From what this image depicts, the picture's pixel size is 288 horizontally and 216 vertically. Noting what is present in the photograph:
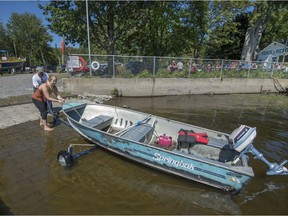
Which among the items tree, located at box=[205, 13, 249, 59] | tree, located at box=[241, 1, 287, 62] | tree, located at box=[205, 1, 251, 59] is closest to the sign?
tree, located at box=[205, 1, 251, 59]

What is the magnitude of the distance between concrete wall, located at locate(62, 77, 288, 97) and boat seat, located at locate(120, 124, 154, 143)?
328 inches

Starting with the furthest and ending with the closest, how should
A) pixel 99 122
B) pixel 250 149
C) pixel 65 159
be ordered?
pixel 99 122
pixel 65 159
pixel 250 149

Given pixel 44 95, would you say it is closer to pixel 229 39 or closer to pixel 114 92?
pixel 114 92

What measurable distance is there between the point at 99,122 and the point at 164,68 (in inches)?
409

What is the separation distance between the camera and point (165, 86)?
15.6 m

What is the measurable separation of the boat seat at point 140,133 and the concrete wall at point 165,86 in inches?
328

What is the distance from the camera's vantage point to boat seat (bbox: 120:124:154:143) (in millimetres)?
5287

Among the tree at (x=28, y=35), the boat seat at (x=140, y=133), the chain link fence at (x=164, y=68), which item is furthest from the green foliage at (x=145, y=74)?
the tree at (x=28, y=35)

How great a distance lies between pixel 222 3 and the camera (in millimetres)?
22078

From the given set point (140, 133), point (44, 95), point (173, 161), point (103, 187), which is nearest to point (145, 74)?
point (44, 95)

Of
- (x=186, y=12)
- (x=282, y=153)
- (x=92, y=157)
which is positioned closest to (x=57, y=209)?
(x=92, y=157)

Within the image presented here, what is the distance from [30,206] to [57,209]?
53 centimetres

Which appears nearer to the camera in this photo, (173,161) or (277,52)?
(173,161)

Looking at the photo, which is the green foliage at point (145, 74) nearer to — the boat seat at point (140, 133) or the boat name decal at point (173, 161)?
the boat seat at point (140, 133)
